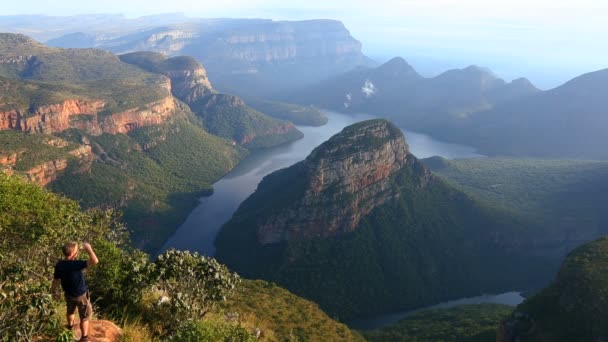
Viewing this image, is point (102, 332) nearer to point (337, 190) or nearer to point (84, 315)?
point (84, 315)

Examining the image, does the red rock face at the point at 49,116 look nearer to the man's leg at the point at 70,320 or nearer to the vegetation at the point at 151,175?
the vegetation at the point at 151,175

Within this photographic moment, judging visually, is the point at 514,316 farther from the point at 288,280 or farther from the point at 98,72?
the point at 98,72

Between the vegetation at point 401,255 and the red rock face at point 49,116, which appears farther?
the red rock face at point 49,116

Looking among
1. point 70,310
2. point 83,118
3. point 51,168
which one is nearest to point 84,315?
point 70,310

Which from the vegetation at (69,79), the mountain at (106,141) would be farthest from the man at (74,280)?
the vegetation at (69,79)

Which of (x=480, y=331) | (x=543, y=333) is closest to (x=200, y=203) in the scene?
(x=480, y=331)

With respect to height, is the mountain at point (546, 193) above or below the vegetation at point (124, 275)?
below

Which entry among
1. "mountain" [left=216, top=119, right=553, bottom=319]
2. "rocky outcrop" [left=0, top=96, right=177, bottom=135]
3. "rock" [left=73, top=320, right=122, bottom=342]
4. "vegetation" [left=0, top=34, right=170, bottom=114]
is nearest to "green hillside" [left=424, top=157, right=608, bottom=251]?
"mountain" [left=216, top=119, right=553, bottom=319]
